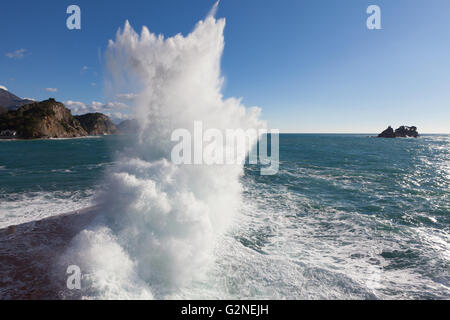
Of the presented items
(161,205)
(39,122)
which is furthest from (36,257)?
(39,122)

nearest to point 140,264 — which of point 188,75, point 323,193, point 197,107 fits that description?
point 197,107

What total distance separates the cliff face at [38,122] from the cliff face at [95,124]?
42.0m

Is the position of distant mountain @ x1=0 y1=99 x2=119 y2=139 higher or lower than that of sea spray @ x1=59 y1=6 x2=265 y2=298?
higher

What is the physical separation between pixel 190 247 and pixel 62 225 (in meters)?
7.02

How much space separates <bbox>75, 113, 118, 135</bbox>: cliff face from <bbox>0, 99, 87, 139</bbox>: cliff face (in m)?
42.0

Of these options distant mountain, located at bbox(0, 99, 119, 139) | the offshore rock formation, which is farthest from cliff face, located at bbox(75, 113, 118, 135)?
the offshore rock formation

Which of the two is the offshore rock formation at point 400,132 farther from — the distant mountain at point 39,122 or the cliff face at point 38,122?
the cliff face at point 38,122

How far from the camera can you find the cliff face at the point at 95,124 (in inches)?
6914

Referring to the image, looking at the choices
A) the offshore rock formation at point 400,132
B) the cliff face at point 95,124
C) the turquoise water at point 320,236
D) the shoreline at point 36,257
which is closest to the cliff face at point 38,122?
the cliff face at point 95,124

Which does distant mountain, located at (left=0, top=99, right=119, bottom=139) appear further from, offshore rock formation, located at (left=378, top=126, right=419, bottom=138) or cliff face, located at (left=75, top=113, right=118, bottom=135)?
offshore rock formation, located at (left=378, top=126, right=419, bottom=138)

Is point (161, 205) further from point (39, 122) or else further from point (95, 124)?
point (95, 124)

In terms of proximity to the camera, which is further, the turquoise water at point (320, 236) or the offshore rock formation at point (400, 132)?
the offshore rock formation at point (400, 132)

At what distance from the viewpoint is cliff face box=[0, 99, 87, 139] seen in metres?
99.4

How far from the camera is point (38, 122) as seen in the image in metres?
103
